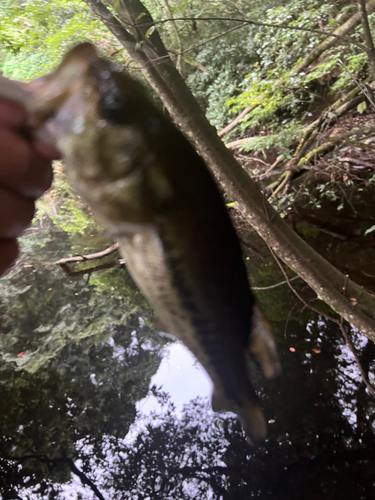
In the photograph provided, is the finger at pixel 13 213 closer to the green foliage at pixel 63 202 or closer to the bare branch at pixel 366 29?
the green foliage at pixel 63 202

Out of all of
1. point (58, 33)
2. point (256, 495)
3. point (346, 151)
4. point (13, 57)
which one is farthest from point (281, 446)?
point (13, 57)

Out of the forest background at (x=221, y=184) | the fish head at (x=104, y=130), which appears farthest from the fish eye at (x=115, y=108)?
the forest background at (x=221, y=184)

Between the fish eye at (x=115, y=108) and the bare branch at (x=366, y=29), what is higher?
the bare branch at (x=366, y=29)

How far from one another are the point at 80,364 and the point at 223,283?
2.39 metres

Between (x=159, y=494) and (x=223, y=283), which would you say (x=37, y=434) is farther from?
(x=223, y=283)

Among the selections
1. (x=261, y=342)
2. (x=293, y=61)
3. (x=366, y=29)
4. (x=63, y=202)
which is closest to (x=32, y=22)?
(x=63, y=202)

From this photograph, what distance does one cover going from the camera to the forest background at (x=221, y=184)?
102cm

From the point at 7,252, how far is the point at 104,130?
0.27 metres

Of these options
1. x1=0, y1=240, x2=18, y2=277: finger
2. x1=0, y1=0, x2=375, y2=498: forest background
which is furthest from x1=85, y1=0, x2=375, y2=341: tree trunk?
x1=0, y1=240, x2=18, y2=277: finger

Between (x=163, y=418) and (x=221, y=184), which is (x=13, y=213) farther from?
(x=163, y=418)

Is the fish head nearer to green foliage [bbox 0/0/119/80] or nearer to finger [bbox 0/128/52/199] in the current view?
finger [bbox 0/128/52/199]

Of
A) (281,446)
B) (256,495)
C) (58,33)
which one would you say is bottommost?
(256,495)

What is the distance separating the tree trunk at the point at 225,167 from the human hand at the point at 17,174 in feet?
2.15

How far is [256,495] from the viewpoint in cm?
169
